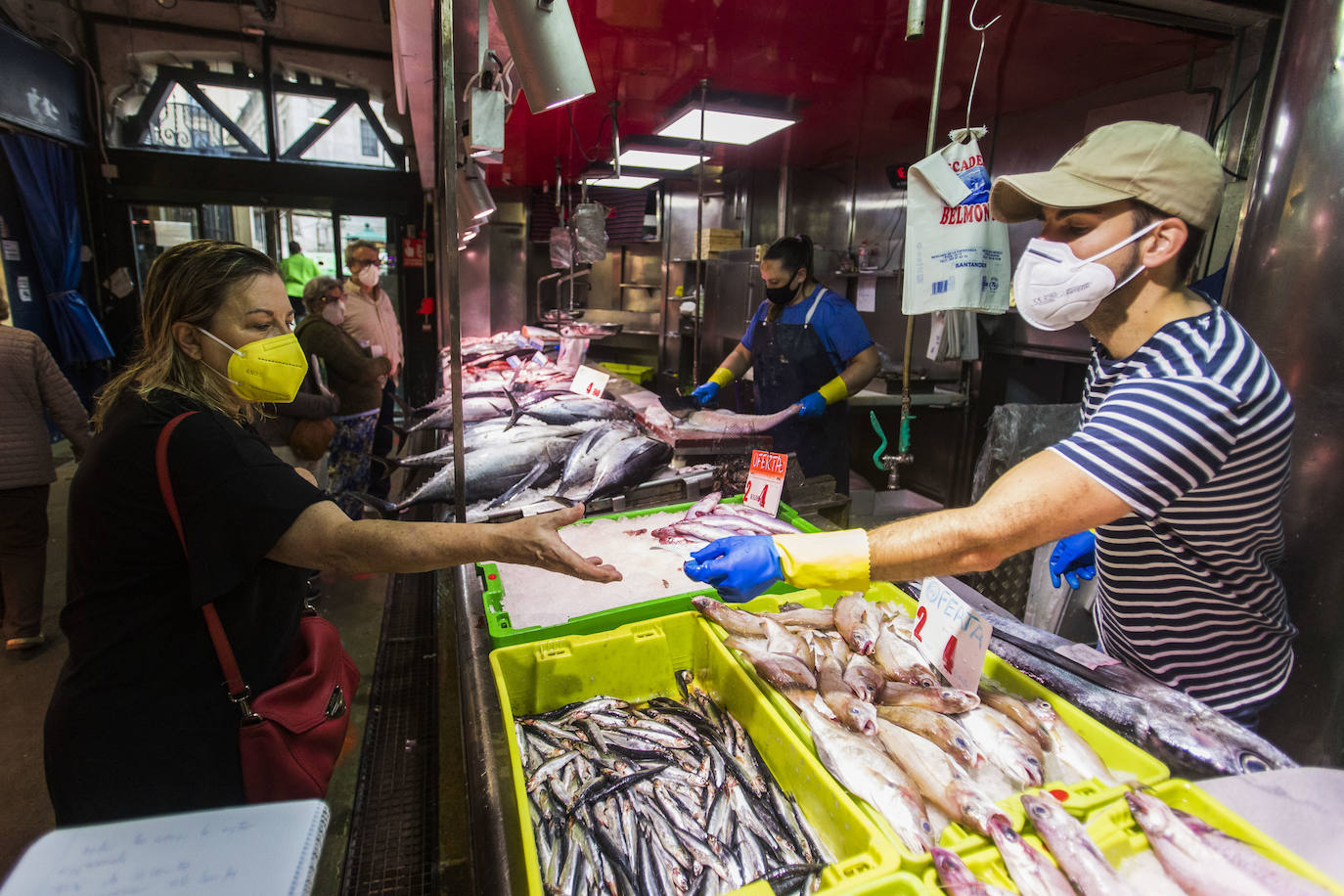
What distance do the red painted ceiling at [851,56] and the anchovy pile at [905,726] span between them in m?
3.26

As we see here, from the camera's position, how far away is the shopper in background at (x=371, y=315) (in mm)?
6145

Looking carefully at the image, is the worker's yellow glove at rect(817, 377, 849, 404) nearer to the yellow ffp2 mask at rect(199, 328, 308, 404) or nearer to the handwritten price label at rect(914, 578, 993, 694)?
the handwritten price label at rect(914, 578, 993, 694)

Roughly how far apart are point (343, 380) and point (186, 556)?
15.0 ft

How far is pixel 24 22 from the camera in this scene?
769 cm

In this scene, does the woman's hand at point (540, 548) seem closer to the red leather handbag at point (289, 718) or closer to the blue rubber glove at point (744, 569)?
the blue rubber glove at point (744, 569)

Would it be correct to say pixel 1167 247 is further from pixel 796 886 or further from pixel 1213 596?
pixel 796 886

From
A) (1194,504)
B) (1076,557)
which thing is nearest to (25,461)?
(1076,557)

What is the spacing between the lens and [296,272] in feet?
33.4

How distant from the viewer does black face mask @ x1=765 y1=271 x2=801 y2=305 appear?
4.18m

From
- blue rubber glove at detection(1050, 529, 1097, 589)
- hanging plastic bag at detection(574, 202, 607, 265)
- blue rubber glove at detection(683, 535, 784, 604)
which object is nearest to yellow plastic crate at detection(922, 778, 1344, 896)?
blue rubber glove at detection(683, 535, 784, 604)

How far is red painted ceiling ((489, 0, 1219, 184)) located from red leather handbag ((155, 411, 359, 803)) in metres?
3.42

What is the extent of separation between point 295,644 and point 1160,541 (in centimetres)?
217

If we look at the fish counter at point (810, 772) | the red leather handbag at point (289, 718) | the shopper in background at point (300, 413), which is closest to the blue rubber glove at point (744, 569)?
the fish counter at point (810, 772)

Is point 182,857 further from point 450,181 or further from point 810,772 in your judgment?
point 450,181
